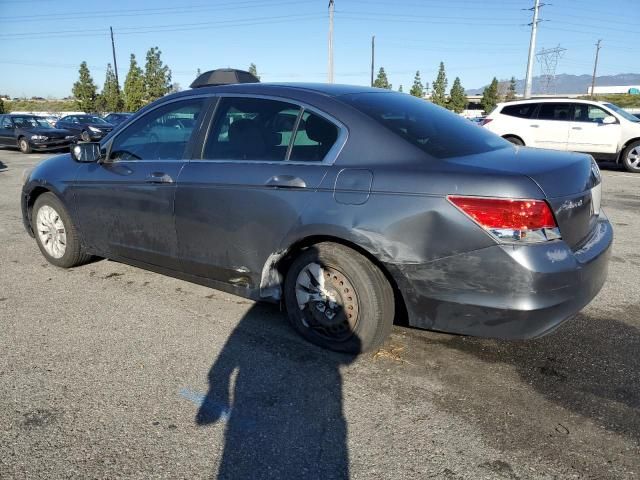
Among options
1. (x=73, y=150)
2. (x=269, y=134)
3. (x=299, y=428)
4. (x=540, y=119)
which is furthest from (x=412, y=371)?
(x=540, y=119)

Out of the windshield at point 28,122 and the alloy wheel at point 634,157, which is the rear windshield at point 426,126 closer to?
the alloy wheel at point 634,157

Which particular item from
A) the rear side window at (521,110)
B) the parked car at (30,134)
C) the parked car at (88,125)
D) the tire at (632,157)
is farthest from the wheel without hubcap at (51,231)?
the parked car at (88,125)

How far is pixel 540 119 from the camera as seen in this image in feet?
43.0

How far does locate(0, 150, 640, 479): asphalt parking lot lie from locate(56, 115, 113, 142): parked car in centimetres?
1884

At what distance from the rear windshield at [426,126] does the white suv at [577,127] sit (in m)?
10.4

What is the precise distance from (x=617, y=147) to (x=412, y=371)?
12181 millimetres

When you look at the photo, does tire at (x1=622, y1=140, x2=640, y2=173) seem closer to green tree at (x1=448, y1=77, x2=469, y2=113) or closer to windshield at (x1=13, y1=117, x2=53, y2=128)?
windshield at (x1=13, y1=117, x2=53, y2=128)

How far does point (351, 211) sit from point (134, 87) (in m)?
45.8

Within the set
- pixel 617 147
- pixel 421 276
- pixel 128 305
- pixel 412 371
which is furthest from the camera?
pixel 617 147

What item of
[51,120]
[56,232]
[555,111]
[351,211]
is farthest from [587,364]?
[51,120]

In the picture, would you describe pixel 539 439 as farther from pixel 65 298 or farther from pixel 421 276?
pixel 65 298

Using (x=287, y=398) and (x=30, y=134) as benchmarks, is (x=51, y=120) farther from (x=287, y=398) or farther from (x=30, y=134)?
(x=287, y=398)

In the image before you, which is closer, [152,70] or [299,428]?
[299,428]

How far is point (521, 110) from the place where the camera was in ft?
43.6
